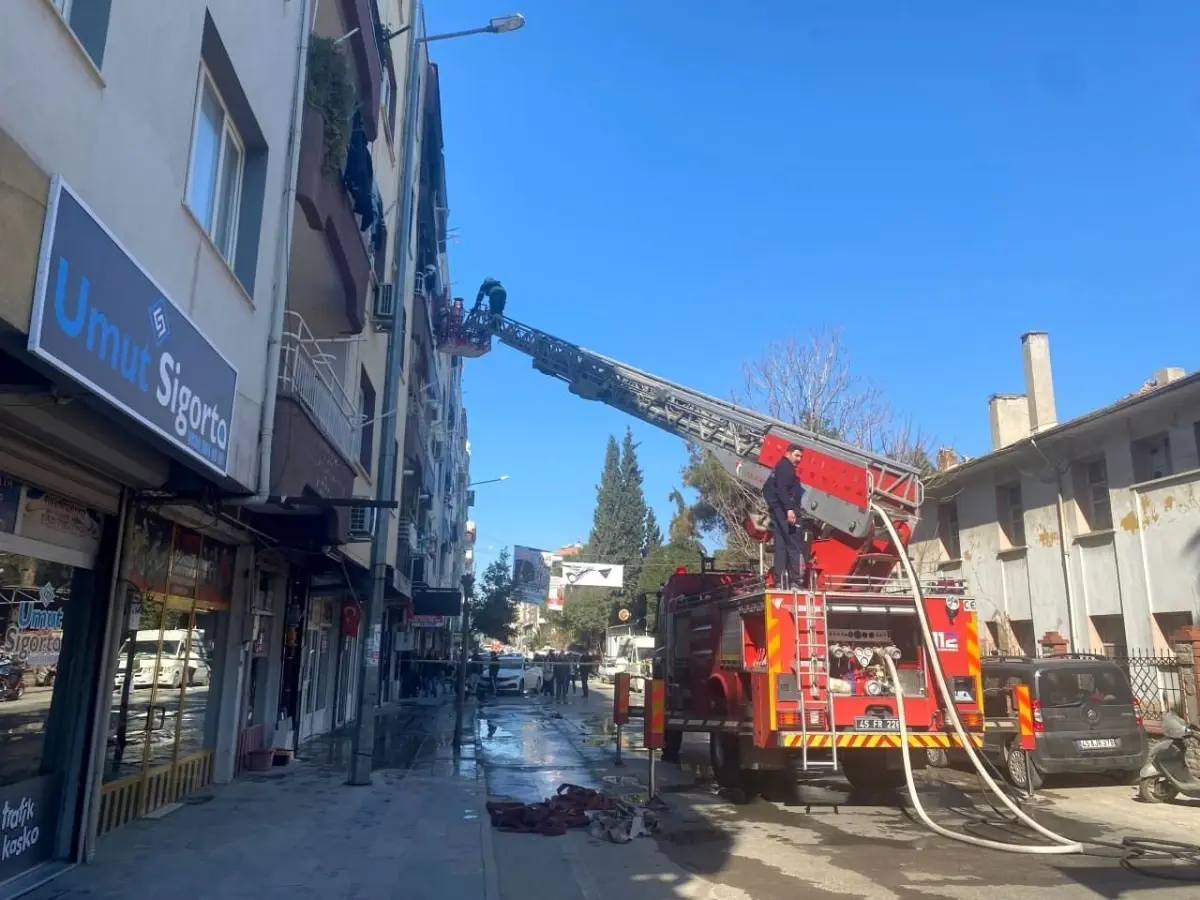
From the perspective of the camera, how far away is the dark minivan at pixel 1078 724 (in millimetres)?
11977

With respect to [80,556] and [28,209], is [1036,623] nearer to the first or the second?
[80,556]

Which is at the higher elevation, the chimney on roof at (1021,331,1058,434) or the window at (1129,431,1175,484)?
the chimney on roof at (1021,331,1058,434)

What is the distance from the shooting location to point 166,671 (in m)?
9.89

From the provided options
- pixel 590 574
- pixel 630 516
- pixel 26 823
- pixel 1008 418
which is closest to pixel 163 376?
pixel 26 823

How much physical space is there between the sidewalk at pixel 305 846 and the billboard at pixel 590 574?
18.1 metres

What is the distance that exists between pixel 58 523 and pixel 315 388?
13.9ft

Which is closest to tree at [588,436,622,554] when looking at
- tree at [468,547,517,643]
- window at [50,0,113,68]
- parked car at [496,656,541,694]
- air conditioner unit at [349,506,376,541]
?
tree at [468,547,517,643]

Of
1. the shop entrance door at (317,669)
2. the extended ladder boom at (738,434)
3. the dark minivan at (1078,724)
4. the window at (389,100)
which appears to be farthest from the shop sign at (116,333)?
the window at (389,100)

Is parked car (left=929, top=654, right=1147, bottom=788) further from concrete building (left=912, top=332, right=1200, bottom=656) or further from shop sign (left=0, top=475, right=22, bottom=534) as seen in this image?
shop sign (left=0, top=475, right=22, bottom=534)

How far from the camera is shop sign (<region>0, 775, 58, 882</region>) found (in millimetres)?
6527

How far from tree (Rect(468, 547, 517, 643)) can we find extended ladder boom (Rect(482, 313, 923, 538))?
39539 mm

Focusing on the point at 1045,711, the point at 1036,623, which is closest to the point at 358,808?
the point at 1045,711

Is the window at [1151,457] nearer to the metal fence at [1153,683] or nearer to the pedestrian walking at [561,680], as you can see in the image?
the metal fence at [1153,683]

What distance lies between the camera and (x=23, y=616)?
6672mm
